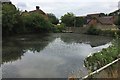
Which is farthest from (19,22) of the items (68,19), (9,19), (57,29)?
(68,19)

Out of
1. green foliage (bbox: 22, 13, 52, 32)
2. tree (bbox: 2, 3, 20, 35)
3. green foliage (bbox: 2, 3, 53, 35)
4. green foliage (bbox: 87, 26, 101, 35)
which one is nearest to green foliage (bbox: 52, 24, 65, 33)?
green foliage (bbox: 2, 3, 53, 35)

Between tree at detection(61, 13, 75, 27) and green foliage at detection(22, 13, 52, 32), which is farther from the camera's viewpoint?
tree at detection(61, 13, 75, 27)

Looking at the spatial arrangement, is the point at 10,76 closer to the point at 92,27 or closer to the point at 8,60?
the point at 8,60

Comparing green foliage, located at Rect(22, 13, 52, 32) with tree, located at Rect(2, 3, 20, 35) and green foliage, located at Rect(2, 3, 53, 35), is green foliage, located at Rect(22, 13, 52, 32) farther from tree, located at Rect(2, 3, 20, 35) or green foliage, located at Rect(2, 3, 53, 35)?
tree, located at Rect(2, 3, 20, 35)

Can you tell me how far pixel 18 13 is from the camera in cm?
4078

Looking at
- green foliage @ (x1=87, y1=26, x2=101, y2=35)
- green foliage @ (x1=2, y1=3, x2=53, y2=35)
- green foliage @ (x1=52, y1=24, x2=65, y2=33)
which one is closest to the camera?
green foliage @ (x1=2, y1=3, x2=53, y2=35)

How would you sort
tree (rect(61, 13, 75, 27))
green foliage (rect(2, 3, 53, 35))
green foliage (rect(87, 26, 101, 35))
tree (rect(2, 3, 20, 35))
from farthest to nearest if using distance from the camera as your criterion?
1. tree (rect(61, 13, 75, 27))
2. green foliage (rect(87, 26, 101, 35))
3. green foliage (rect(2, 3, 53, 35))
4. tree (rect(2, 3, 20, 35))

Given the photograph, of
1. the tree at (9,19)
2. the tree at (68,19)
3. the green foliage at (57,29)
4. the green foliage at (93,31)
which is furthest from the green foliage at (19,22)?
the tree at (68,19)

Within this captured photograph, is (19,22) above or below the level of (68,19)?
below

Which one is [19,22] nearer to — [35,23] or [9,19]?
[9,19]

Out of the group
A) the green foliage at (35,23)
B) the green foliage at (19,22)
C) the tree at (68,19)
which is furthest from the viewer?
the tree at (68,19)

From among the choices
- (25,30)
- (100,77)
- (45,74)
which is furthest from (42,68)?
(25,30)

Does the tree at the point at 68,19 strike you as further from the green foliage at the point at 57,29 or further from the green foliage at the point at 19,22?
the green foliage at the point at 19,22

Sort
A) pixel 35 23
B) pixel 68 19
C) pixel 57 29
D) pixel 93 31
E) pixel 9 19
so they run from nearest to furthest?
pixel 9 19 → pixel 35 23 → pixel 93 31 → pixel 57 29 → pixel 68 19
